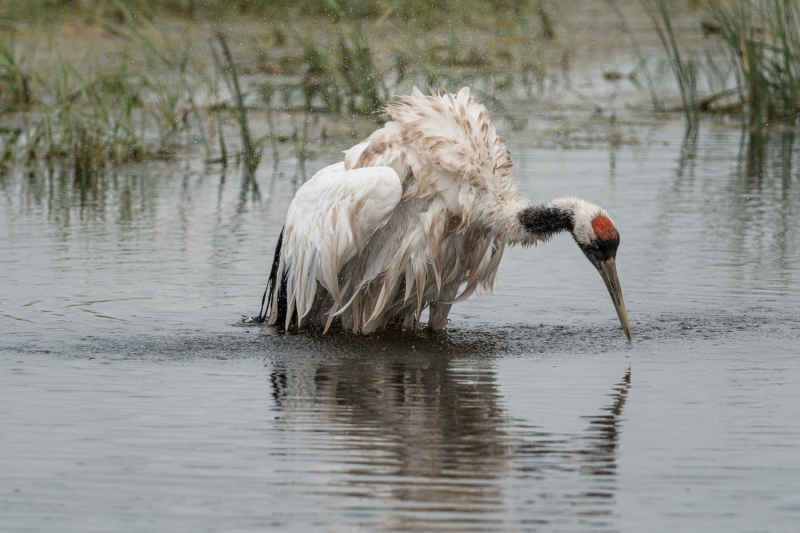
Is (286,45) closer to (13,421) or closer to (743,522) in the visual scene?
(13,421)

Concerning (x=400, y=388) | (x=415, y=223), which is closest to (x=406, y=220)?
(x=415, y=223)

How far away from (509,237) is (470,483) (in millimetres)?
2919

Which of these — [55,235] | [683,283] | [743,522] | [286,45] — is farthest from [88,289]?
[286,45]

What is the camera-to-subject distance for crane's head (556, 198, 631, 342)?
791 cm

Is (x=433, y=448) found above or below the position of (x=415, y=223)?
below

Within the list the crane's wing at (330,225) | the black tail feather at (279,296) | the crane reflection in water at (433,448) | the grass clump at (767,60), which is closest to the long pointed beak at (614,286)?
the crane reflection in water at (433,448)

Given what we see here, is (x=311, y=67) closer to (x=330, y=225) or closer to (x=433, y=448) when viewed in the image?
(x=330, y=225)

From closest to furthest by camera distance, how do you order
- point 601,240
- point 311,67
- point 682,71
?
1. point 601,240
2. point 682,71
3. point 311,67

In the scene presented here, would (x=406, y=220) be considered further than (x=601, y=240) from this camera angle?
Yes

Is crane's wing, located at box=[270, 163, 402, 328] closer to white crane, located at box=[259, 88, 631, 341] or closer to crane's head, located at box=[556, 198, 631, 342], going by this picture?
white crane, located at box=[259, 88, 631, 341]

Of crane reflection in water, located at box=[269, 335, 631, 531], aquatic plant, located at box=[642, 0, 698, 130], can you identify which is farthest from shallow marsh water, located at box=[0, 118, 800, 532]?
aquatic plant, located at box=[642, 0, 698, 130]

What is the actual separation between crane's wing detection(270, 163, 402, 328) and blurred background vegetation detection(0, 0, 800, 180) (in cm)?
419

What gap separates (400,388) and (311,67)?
974cm

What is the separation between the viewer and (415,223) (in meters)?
8.26
